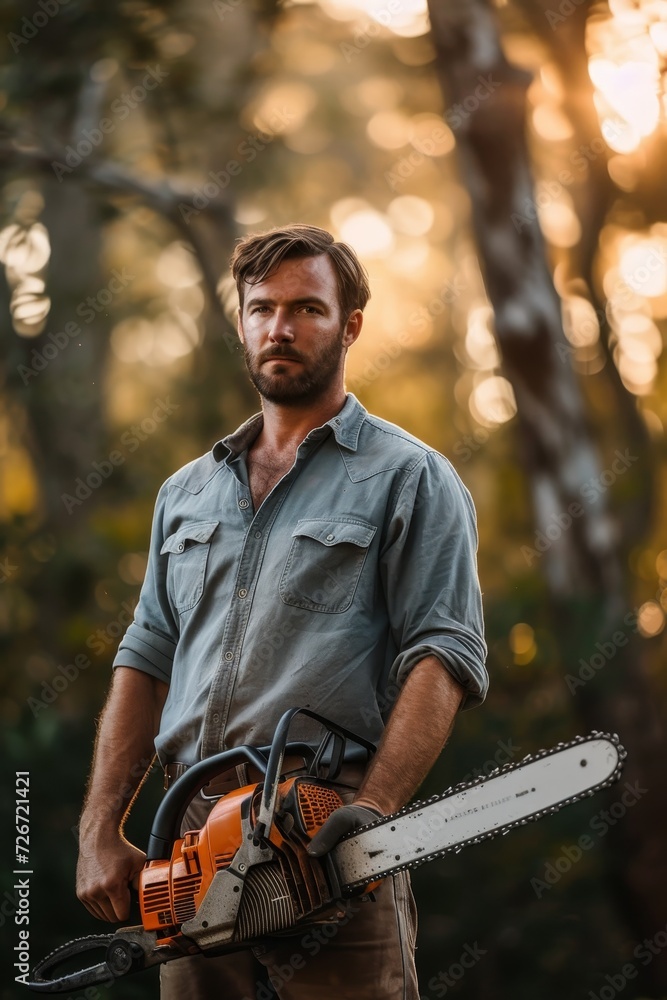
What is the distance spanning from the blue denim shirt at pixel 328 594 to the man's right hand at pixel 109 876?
23 centimetres

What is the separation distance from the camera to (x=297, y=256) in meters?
2.59

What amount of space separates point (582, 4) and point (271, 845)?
248 inches

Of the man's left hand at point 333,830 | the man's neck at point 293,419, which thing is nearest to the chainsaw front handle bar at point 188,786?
the man's left hand at point 333,830

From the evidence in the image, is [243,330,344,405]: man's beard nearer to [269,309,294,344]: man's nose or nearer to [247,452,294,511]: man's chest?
[269,309,294,344]: man's nose

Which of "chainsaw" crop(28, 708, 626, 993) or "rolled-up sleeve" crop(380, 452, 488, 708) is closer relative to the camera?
"chainsaw" crop(28, 708, 626, 993)

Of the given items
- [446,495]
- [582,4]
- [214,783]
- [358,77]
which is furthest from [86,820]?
[358,77]

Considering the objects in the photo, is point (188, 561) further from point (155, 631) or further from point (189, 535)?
point (155, 631)

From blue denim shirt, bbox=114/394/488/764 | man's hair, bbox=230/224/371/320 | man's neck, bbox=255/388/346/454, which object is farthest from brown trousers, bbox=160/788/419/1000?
man's hair, bbox=230/224/371/320

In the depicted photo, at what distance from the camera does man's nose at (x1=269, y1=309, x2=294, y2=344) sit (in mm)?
2514

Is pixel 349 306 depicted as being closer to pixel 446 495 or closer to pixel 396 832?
pixel 446 495

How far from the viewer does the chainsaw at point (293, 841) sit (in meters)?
1.97

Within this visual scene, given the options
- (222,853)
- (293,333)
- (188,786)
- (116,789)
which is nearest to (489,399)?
(293,333)

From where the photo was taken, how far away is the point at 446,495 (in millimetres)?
2408

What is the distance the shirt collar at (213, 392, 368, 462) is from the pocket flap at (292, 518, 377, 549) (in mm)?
211
